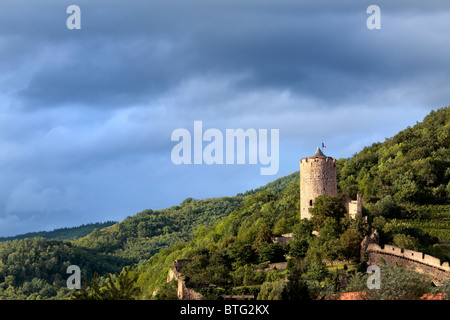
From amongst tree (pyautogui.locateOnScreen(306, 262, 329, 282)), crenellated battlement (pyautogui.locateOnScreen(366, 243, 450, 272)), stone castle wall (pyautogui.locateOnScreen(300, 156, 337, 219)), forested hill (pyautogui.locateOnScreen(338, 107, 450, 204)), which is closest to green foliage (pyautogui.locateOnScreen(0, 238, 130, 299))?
forested hill (pyautogui.locateOnScreen(338, 107, 450, 204))

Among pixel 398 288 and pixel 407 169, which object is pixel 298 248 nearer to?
pixel 398 288

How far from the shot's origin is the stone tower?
4800 centimetres

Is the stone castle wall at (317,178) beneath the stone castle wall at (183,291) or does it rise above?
above

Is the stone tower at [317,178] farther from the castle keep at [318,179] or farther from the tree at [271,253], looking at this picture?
the tree at [271,253]

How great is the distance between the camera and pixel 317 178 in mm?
48062

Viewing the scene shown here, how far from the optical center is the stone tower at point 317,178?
4800 centimetres

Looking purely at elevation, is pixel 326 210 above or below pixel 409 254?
above

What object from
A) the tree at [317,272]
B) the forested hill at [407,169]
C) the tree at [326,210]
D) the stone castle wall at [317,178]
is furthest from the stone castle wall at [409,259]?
the forested hill at [407,169]

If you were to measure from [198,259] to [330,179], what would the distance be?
1160 centimetres

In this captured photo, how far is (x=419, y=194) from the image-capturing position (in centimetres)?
6438

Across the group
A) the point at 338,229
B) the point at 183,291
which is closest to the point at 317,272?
the point at 338,229

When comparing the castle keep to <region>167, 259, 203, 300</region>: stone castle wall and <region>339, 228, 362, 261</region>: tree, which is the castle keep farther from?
<region>167, 259, 203, 300</region>: stone castle wall
